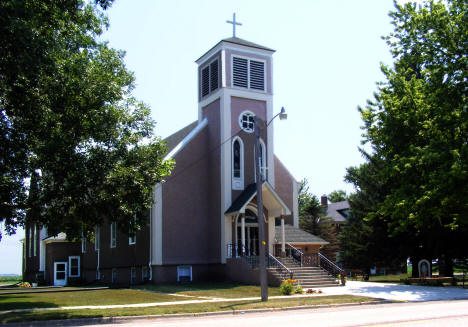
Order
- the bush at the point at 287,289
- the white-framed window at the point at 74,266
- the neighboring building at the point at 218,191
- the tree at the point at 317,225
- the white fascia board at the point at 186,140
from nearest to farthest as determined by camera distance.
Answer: the bush at the point at 287,289 < the neighboring building at the point at 218,191 < the white fascia board at the point at 186,140 < the white-framed window at the point at 74,266 < the tree at the point at 317,225

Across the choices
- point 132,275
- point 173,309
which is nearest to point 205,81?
point 132,275

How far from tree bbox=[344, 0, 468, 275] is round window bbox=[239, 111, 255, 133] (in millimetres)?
6780

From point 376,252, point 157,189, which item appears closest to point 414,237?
point 376,252

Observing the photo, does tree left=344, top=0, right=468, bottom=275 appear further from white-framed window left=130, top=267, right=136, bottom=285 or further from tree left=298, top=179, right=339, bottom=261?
tree left=298, top=179, right=339, bottom=261

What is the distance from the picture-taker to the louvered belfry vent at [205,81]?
3312 centimetres

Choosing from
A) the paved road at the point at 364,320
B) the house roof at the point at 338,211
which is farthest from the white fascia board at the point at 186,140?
A: the house roof at the point at 338,211

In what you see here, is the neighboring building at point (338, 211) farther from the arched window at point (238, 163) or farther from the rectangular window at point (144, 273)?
the rectangular window at point (144, 273)

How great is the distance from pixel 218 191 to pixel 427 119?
40.4ft

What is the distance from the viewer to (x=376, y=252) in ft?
124

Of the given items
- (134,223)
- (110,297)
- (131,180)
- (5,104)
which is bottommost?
(110,297)

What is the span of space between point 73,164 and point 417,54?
62.8 feet

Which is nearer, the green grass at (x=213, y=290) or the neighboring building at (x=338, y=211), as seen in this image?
the green grass at (x=213, y=290)

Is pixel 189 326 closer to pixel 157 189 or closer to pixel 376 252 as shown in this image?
pixel 157 189

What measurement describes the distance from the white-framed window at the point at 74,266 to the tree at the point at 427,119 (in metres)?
27.1
